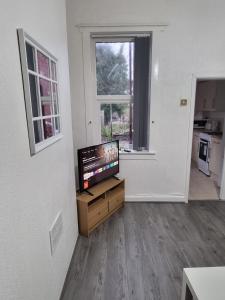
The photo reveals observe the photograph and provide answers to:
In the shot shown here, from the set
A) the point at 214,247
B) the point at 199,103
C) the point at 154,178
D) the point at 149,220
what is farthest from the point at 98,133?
the point at 199,103

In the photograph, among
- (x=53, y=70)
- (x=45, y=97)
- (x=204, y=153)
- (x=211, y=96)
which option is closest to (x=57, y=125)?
(x=45, y=97)

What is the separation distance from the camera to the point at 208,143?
4.61m

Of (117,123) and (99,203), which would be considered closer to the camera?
(99,203)

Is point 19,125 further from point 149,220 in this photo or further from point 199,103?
point 199,103

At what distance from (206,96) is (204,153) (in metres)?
1.69

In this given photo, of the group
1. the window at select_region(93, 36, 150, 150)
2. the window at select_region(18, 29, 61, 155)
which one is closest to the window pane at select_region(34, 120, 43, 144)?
the window at select_region(18, 29, 61, 155)

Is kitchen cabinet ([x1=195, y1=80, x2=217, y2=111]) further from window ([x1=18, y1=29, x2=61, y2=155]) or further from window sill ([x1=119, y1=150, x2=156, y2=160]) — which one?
window ([x1=18, y1=29, x2=61, y2=155])

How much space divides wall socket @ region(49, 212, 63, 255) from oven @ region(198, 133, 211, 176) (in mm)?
4012

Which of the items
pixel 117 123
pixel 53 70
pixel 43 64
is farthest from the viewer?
pixel 117 123

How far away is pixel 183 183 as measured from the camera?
131 inches

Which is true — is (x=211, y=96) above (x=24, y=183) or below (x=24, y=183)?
above

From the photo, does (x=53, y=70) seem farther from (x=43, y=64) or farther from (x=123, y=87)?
(x=123, y=87)

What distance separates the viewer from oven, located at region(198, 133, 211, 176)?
4.64 m

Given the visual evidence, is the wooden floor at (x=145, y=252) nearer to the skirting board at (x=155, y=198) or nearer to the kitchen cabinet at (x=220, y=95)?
the skirting board at (x=155, y=198)
